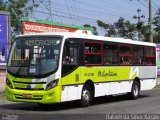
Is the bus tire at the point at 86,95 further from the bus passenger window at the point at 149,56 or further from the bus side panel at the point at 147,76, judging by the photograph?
the bus passenger window at the point at 149,56

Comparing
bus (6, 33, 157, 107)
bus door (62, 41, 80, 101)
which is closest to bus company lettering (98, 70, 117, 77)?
bus (6, 33, 157, 107)

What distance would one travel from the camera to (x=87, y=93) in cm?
1852

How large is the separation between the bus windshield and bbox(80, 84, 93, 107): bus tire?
6.88ft

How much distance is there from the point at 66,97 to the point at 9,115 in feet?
8.62

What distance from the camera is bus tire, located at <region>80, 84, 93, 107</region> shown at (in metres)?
18.2

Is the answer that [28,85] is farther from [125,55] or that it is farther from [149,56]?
[149,56]

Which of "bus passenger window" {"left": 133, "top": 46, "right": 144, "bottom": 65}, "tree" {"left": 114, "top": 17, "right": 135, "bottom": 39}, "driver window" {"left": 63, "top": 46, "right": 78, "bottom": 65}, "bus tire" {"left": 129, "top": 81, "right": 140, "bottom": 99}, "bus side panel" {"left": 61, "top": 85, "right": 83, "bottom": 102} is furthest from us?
"tree" {"left": 114, "top": 17, "right": 135, "bottom": 39}

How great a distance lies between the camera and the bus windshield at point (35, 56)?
55.3ft

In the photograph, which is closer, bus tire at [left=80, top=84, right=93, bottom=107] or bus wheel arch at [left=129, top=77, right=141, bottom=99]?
bus tire at [left=80, top=84, right=93, bottom=107]


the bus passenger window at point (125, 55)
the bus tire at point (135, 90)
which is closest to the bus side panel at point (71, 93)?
the bus passenger window at point (125, 55)

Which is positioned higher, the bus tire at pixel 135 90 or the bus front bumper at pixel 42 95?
the bus front bumper at pixel 42 95

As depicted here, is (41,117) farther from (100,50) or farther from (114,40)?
(114,40)

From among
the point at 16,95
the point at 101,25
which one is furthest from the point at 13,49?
the point at 101,25

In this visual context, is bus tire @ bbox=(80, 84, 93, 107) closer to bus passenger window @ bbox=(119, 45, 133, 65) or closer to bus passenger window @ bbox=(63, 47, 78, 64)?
bus passenger window @ bbox=(63, 47, 78, 64)
